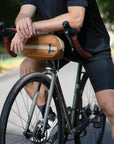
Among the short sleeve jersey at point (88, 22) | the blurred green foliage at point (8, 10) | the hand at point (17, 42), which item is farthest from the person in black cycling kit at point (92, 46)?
the blurred green foliage at point (8, 10)

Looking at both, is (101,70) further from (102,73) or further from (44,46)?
(44,46)

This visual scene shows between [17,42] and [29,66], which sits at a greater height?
[17,42]

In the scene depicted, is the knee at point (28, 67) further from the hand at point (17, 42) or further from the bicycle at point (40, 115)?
the hand at point (17, 42)

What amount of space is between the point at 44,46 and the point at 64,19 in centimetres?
23

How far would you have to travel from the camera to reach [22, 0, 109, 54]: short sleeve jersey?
2.73 m

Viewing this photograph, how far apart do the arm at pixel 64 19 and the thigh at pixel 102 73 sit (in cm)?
39

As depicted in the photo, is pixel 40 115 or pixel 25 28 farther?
pixel 40 115

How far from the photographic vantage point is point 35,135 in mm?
2652

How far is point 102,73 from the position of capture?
279 cm

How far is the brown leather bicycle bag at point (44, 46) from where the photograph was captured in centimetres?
257

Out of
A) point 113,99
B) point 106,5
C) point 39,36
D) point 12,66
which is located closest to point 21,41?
point 39,36

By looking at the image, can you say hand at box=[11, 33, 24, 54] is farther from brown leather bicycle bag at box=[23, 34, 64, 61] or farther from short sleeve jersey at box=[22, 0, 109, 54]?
short sleeve jersey at box=[22, 0, 109, 54]

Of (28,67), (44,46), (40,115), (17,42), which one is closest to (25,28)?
(17,42)

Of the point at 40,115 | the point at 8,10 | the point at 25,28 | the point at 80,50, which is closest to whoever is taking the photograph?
the point at 25,28
